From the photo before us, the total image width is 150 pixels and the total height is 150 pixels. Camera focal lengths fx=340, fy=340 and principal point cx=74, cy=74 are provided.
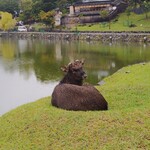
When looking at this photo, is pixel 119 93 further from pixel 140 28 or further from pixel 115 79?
pixel 140 28

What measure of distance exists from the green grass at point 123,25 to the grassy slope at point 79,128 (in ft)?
150

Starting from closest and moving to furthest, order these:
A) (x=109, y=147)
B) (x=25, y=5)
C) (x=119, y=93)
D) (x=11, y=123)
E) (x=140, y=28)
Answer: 1. (x=109, y=147)
2. (x=11, y=123)
3. (x=119, y=93)
4. (x=140, y=28)
5. (x=25, y=5)

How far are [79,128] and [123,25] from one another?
178 ft

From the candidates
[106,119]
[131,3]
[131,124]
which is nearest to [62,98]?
[106,119]

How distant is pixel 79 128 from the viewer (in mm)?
8461

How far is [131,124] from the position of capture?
8.42 meters

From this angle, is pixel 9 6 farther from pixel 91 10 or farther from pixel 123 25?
pixel 123 25

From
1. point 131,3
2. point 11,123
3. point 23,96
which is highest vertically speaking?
point 131,3

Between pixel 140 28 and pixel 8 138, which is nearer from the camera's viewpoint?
pixel 8 138

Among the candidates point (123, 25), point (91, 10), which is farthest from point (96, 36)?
point (91, 10)

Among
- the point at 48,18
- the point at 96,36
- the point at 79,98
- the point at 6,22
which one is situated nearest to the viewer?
the point at 79,98

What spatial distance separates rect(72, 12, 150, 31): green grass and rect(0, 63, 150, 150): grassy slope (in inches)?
1797

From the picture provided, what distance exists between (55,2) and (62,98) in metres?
71.9

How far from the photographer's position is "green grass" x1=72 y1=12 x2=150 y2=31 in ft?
186
